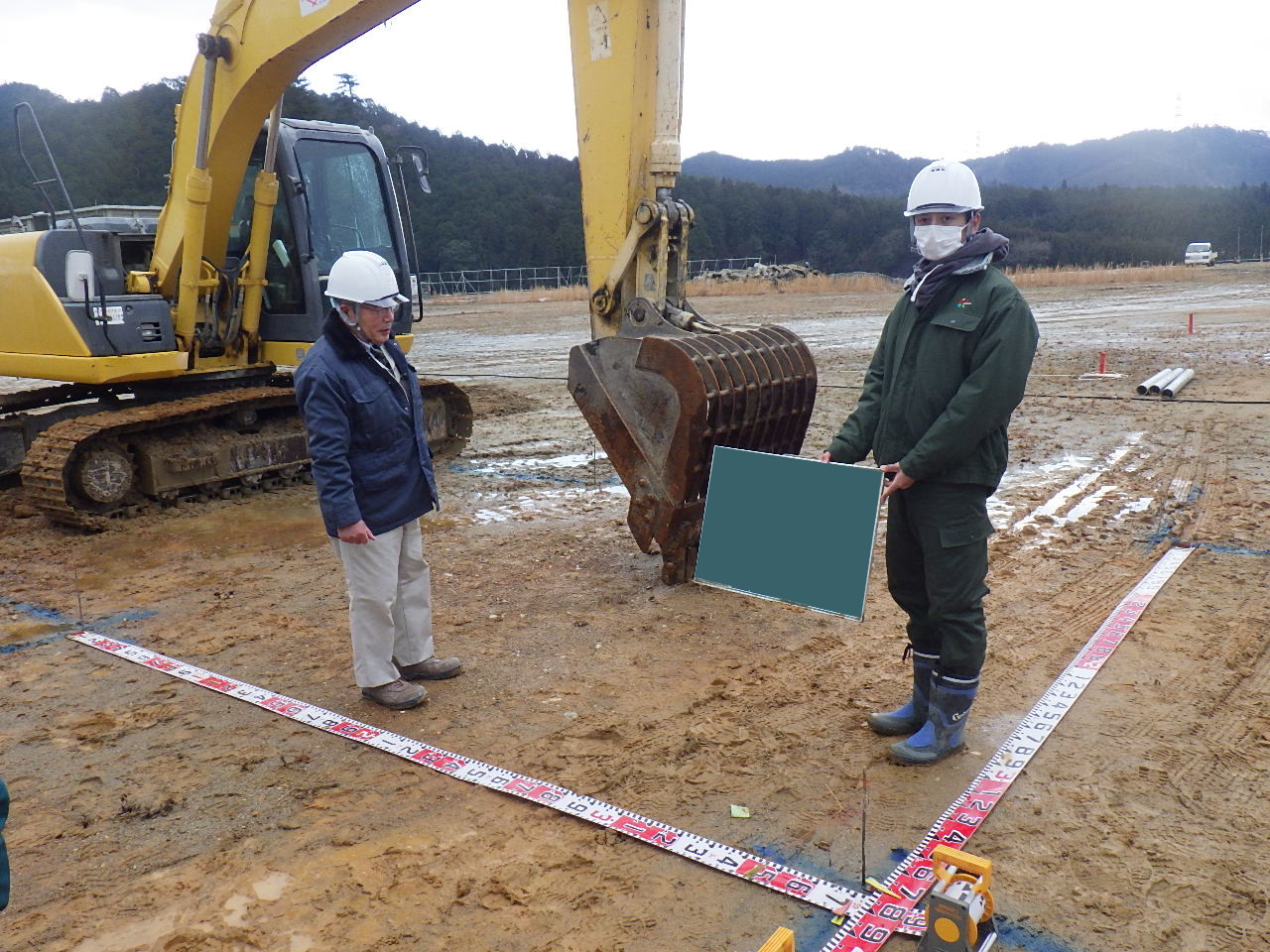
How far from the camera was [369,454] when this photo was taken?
13.6 feet

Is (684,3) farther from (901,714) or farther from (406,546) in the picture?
(901,714)

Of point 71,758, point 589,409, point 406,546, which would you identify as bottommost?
point 71,758

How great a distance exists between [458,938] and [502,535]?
13.6 ft

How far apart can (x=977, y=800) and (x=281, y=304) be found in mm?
6731

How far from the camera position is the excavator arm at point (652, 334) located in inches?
208

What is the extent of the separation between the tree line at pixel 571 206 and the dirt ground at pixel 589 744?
109 ft

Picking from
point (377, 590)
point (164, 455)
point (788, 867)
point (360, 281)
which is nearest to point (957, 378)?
point (788, 867)

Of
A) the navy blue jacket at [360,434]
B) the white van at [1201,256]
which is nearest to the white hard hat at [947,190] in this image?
the navy blue jacket at [360,434]

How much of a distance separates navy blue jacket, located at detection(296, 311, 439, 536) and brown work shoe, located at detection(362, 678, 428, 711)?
0.67 m

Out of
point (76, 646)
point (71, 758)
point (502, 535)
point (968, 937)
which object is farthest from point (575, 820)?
point (502, 535)

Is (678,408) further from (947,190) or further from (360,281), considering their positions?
(947,190)

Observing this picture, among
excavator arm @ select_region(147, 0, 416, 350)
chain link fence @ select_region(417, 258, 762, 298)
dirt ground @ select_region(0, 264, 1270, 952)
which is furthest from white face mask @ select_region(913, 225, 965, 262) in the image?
chain link fence @ select_region(417, 258, 762, 298)

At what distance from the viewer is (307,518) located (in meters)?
7.55

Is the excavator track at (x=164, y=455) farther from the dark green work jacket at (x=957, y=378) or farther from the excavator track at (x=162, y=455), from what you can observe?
the dark green work jacket at (x=957, y=378)
